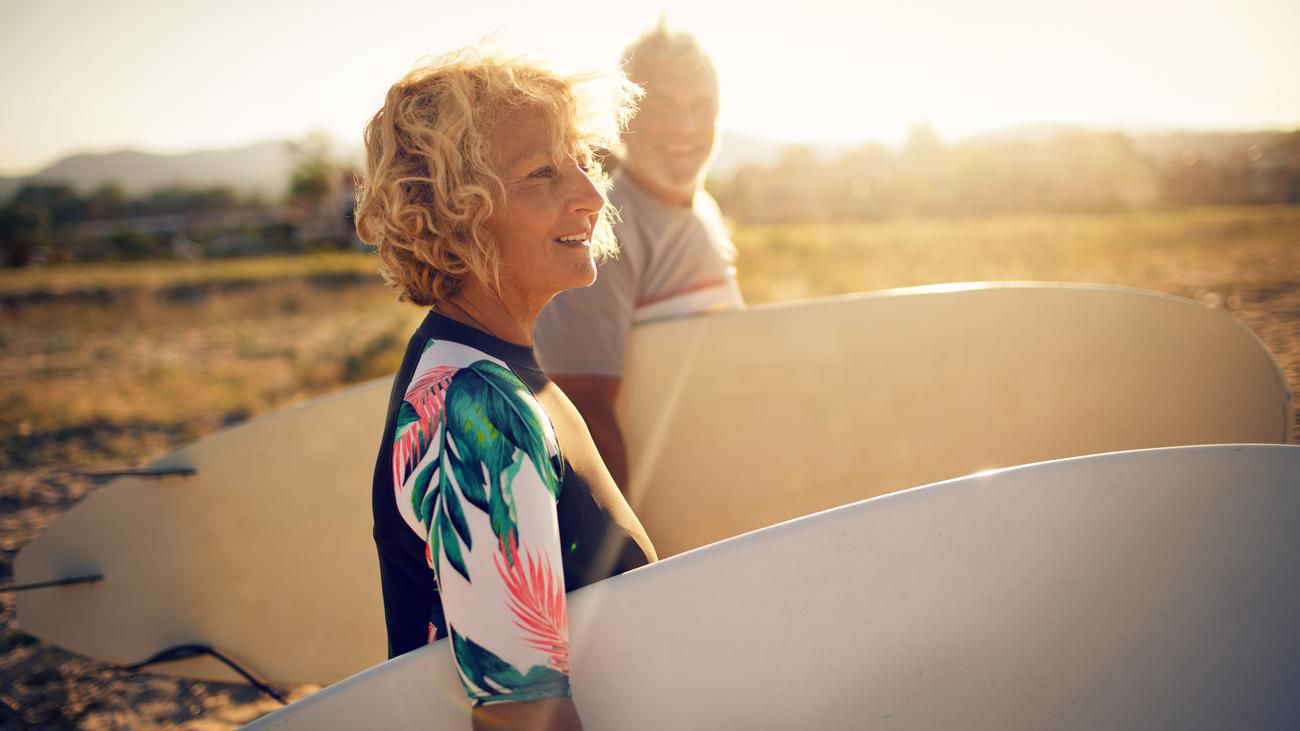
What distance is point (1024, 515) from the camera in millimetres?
1167

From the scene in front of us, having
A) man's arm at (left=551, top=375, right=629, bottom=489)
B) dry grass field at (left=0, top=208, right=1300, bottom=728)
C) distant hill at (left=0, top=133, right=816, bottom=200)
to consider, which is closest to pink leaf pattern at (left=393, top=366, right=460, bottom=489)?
man's arm at (left=551, top=375, right=629, bottom=489)

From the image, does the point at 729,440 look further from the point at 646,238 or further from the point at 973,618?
the point at 973,618

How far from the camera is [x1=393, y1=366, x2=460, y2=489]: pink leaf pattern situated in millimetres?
833

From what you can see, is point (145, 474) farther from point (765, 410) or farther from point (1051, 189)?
point (1051, 189)

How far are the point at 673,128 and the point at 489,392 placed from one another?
1.23m

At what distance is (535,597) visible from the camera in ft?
2.56

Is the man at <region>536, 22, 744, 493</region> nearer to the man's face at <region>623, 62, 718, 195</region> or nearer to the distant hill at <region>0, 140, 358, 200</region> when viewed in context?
the man's face at <region>623, 62, 718, 195</region>

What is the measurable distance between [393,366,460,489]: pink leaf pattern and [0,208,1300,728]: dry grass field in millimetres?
1690

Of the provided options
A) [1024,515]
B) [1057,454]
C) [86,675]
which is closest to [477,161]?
[1024,515]

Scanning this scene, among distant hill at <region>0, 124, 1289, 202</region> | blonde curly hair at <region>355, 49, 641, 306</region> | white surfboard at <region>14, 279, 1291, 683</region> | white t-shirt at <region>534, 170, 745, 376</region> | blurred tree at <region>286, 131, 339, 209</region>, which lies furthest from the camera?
blurred tree at <region>286, 131, 339, 209</region>

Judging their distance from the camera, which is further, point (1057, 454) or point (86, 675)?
point (1057, 454)

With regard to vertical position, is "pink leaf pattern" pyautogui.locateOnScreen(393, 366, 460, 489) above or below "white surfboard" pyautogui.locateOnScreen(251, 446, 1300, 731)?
above

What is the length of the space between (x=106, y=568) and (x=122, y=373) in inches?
196

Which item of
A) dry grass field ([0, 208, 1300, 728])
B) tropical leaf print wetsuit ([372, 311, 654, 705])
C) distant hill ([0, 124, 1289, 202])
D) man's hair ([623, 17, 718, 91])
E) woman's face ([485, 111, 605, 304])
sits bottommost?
dry grass field ([0, 208, 1300, 728])
